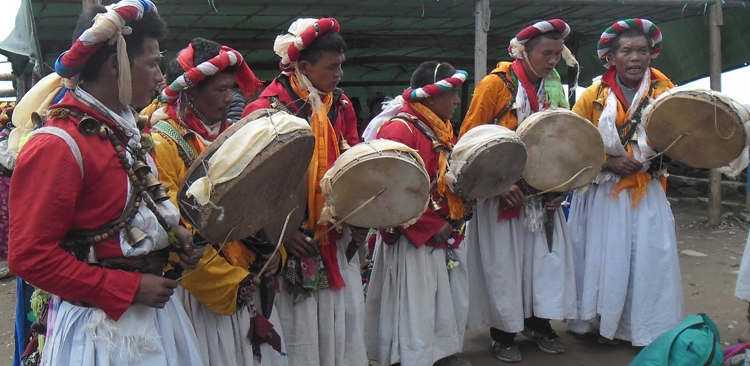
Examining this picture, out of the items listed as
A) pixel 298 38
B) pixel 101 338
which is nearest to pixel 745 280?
pixel 298 38

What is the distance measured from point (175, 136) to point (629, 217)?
9.90 feet

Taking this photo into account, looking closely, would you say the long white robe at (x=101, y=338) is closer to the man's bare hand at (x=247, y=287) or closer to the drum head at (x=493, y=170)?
the man's bare hand at (x=247, y=287)

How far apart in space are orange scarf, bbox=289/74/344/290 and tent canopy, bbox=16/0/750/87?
337 centimetres

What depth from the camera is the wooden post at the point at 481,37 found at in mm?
6699

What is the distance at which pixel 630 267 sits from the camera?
4.23 m

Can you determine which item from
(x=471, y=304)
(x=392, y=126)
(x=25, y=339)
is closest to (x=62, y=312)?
(x=25, y=339)

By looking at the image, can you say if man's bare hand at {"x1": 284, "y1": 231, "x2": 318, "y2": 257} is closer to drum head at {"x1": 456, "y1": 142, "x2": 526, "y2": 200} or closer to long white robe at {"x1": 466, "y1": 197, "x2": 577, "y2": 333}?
drum head at {"x1": 456, "y1": 142, "x2": 526, "y2": 200}

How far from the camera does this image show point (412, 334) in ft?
12.0

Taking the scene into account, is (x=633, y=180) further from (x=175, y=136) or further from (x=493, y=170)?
(x=175, y=136)

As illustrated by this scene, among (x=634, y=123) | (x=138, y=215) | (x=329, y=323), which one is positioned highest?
(x=138, y=215)

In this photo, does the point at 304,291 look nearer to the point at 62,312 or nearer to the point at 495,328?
→ the point at 62,312

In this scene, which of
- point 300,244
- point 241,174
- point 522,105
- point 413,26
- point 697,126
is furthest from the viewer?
point 413,26

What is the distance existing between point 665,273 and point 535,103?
143cm

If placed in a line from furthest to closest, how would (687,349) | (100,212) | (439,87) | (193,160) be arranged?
1. (439,87)
2. (687,349)
3. (193,160)
4. (100,212)
